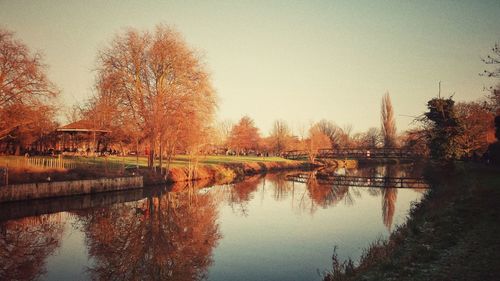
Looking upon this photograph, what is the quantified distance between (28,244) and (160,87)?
25283 mm

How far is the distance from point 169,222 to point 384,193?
24.8m

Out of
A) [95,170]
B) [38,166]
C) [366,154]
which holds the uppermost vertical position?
[366,154]

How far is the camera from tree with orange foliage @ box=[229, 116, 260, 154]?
91500 mm

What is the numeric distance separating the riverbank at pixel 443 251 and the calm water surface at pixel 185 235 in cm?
206

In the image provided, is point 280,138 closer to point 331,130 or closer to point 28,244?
point 331,130

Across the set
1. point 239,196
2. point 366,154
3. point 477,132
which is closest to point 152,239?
point 239,196

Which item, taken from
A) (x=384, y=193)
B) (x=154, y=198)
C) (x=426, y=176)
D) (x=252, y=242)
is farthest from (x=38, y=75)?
(x=426, y=176)

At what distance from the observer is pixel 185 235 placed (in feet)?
56.9

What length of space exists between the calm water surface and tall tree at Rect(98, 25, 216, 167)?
8195 mm

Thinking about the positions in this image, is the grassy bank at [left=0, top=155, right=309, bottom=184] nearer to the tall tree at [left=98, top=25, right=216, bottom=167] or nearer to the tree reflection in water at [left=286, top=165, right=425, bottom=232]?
Result: the tall tree at [left=98, top=25, right=216, bottom=167]

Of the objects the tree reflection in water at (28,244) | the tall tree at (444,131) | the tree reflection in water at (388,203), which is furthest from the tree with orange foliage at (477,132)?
the tree reflection in water at (28,244)

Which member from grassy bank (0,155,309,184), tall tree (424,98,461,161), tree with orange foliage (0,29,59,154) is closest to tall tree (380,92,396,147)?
grassy bank (0,155,309,184)

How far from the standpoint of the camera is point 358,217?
76.9 ft

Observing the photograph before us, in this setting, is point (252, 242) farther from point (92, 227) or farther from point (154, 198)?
point (154, 198)
